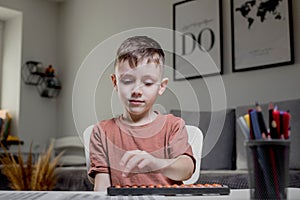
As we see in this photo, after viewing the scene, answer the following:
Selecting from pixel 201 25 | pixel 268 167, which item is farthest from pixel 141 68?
pixel 201 25

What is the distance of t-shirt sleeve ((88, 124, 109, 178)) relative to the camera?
0.83m

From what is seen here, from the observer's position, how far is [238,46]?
278cm

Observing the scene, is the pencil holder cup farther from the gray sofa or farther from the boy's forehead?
the gray sofa

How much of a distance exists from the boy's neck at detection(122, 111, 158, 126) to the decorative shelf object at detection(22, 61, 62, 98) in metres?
3.33

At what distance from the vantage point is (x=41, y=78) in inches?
162

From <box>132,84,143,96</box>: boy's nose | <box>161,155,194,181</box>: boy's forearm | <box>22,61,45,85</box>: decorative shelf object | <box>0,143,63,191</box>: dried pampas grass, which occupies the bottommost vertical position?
<box>0,143,63,191</box>: dried pampas grass

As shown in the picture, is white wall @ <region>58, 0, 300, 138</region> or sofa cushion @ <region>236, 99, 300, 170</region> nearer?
white wall @ <region>58, 0, 300, 138</region>

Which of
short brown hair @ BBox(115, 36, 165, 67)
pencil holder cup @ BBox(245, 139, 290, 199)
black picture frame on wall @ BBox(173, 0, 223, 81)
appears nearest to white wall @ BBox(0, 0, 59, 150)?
black picture frame on wall @ BBox(173, 0, 223, 81)

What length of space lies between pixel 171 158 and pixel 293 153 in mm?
1578

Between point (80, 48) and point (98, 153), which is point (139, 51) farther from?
point (80, 48)

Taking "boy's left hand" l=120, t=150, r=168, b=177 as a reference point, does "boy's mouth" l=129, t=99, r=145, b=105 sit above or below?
above

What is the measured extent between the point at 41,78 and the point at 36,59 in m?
0.19

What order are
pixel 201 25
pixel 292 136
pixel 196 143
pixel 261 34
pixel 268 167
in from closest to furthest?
1. pixel 268 167
2. pixel 196 143
3. pixel 292 136
4. pixel 261 34
5. pixel 201 25

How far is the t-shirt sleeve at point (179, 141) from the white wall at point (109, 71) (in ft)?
0.21
